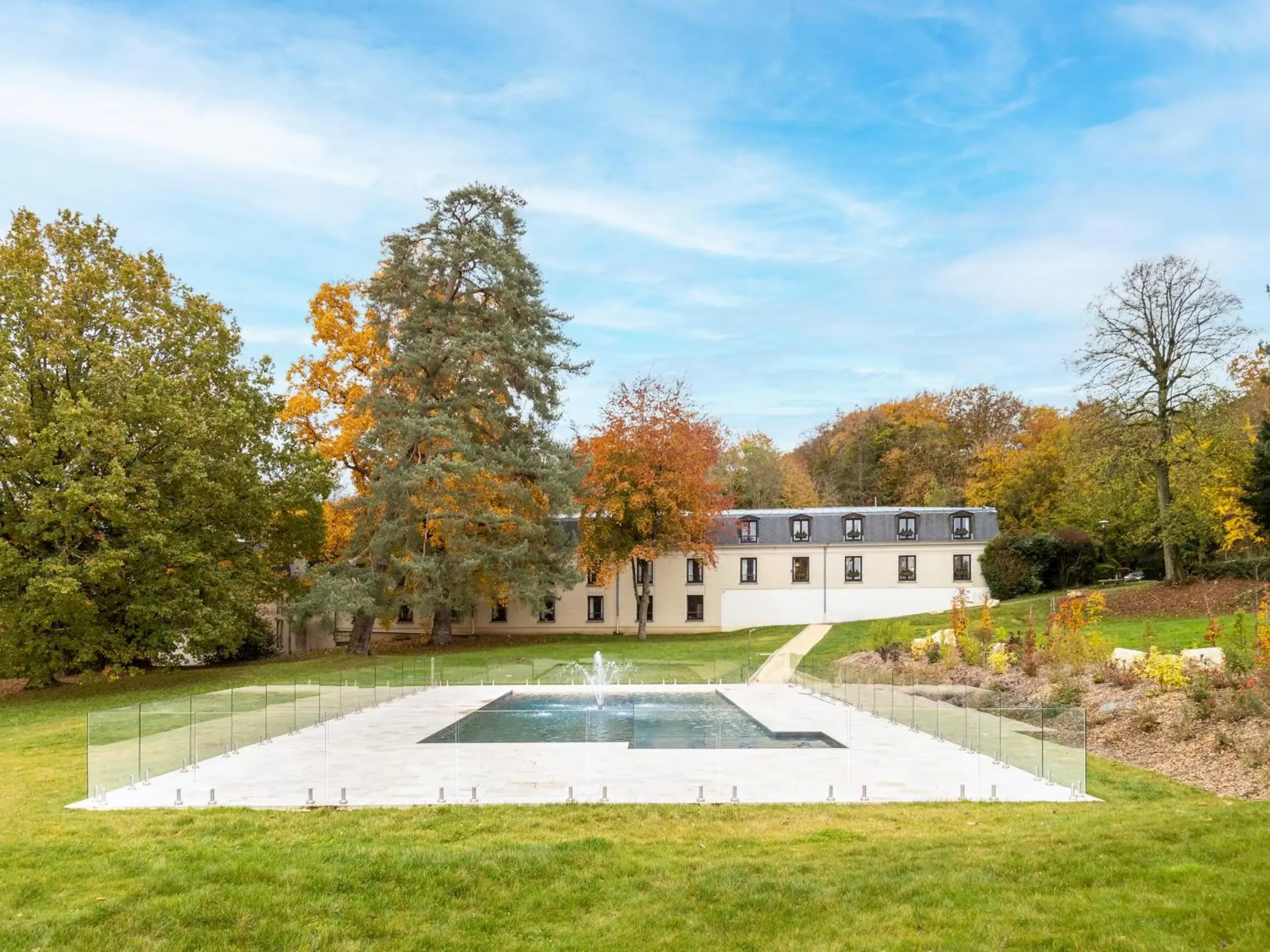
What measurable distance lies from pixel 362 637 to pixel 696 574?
16626 mm

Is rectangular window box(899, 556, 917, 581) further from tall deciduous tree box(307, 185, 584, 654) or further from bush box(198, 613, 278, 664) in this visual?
bush box(198, 613, 278, 664)

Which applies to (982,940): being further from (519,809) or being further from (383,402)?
(383,402)

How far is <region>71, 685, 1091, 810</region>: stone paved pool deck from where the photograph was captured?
10.5 m

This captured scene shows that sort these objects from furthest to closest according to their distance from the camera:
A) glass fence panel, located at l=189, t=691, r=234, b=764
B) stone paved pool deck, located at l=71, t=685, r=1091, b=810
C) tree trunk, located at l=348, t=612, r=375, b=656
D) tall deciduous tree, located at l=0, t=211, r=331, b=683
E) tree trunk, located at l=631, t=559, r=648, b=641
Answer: tree trunk, located at l=631, t=559, r=648, b=641 → tree trunk, located at l=348, t=612, r=375, b=656 → tall deciduous tree, located at l=0, t=211, r=331, b=683 → glass fence panel, located at l=189, t=691, r=234, b=764 → stone paved pool deck, located at l=71, t=685, r=1091, b=810

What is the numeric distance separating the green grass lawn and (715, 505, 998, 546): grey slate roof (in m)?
34.1

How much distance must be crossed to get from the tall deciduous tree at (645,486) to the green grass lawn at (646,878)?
91.2ft

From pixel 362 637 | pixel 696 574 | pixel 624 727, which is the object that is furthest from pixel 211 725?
pixel 696 574

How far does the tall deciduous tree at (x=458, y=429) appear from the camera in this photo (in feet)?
102

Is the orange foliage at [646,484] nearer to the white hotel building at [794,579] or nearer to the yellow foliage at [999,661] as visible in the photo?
the white hotel building at [794,579]

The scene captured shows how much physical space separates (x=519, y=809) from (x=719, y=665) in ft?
45.4

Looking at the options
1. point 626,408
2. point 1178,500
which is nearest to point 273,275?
point 626,408

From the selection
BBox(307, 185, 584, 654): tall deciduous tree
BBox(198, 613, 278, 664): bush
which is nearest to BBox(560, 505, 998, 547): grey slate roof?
BBox(307, 185, 584, 654): tall deciduous tree

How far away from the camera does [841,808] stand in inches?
389

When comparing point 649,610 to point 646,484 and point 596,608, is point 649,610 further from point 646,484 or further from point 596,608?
point 646,484
